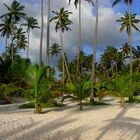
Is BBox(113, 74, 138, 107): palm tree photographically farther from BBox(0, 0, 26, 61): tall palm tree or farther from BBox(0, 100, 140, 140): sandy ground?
BBox(0, 0, 26, 61): tall palm tree

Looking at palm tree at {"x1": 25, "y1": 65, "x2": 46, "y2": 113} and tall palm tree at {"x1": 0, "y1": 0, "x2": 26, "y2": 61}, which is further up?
tall palm tree at {"x1": 0, "y1": 0, "x2": 26, "y2": 61}

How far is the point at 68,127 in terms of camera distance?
1767cm

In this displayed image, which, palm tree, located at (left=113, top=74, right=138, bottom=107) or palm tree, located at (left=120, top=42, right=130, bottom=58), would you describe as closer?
palm tree, located at (left=113, top=74, right=138, bottom=107)

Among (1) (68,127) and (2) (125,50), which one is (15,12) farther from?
(1) (68,127)

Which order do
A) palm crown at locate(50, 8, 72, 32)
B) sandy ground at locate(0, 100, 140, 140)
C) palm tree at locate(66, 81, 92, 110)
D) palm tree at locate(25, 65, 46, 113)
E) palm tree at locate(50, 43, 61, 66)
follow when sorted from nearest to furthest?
sandy ground at locate(0, 100, 140, 140), palm tree at locate(25, 65, 46, 113), palm tree at locate(66, 81, 92, 110), palm crown at locate(50, 8, 72, 32), palm tree at locate(50, 43, 61, 66)

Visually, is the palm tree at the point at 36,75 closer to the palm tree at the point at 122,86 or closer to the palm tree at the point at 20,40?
the palm tree at the point at 122,86

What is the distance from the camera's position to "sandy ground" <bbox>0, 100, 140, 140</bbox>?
53.2ft

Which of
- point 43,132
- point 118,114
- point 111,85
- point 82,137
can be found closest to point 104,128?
point 82,137

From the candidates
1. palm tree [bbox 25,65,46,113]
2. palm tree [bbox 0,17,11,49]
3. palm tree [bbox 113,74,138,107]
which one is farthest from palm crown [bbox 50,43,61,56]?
palm tree [bbox 25,65,46,113]

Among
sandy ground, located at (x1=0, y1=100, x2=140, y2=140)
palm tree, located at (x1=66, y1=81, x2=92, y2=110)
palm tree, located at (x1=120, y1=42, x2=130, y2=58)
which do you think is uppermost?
palm tree, located at (x1=120, y1=42, x2=130, y2=58)

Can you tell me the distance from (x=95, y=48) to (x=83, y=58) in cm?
6376

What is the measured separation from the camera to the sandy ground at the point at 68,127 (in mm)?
16219

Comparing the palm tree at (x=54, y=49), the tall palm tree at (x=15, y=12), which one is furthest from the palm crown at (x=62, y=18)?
the palm tree at (x=54, y=49)

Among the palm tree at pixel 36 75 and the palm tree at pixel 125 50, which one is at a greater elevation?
the palm tree at pixel 125 50
